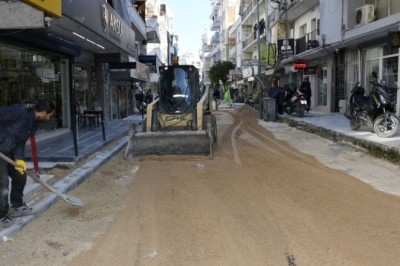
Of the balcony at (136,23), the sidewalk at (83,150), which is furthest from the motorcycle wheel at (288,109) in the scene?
the balcony at (136,23)

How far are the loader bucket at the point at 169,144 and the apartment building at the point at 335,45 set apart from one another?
27.4ft

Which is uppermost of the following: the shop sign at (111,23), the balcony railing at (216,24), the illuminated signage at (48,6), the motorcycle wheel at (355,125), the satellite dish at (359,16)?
the balcony railing at (216,24)

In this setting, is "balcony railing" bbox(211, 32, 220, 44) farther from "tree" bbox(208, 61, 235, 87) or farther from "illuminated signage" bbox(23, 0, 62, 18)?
"illuminated signage" bbox(23, 0, 62, 18)

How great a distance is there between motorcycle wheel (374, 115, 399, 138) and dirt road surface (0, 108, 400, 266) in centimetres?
254

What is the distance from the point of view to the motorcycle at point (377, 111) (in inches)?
470

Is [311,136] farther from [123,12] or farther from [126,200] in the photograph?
[123,12]

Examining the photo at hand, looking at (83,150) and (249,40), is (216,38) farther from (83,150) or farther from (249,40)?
(83,150)

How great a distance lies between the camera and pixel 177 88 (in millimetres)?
13102

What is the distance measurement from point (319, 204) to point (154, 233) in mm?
2361

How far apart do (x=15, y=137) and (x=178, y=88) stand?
7.97 meters

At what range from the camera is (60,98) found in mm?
16062

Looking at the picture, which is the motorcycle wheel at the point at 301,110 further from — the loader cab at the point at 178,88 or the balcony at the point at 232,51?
the balcony at the point at 232,51

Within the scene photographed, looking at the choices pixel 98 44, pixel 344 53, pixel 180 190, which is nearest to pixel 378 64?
pixel 344 53

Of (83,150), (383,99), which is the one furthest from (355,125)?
(83,150)
